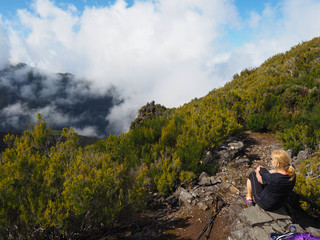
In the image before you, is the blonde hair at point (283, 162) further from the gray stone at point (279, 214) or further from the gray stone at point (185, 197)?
the gray stone at point (185, 197)

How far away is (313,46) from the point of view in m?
14.1

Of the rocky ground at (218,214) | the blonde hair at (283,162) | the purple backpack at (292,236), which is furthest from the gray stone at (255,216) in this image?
the blonde hair at (283,162)

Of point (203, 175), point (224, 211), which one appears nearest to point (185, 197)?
point (224, 211)

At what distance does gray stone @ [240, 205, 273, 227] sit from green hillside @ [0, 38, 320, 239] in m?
0.91

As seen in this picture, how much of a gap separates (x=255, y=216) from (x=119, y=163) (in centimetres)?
393

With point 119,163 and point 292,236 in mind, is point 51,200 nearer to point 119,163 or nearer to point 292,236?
point 119,163

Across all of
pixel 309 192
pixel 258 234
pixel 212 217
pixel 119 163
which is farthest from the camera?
pixel 119 163

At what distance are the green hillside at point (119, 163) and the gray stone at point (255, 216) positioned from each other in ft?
2.99

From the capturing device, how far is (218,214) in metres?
3.81

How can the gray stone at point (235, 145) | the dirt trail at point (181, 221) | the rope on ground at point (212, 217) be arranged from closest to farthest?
1. the rope on ground at point (212, 217)
2. the dirt trail at point (181, 221)
3. the gray stone at point (235, 145)

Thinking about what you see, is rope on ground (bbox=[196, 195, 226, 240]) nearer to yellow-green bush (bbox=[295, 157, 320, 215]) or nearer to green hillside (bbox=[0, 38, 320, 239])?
green hillside (bbox=[0, 38, 320, 239])

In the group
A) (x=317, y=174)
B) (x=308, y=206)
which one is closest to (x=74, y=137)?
(x=308, y=206)

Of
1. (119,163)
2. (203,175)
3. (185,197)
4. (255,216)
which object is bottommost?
(255,216)

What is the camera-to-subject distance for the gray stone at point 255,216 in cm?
302
